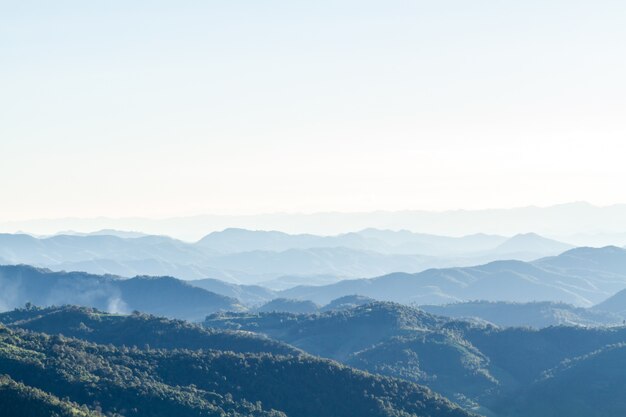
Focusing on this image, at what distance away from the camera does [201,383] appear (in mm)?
158000

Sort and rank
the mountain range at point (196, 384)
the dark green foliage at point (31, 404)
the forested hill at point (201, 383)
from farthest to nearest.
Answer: the forested hill at point (201, 383) < the mountain range at point (196, 384) < the dark green foliage at point (31, 404)

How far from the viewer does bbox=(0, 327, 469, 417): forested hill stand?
470 ft

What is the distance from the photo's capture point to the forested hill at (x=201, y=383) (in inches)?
5645

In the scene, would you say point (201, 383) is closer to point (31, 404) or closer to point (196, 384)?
point (196, 384)

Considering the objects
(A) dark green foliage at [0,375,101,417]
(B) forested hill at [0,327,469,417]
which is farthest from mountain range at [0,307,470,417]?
(A) dark green foliage at [0,375,101,417]

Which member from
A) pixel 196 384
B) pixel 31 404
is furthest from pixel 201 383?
pixel 31 404

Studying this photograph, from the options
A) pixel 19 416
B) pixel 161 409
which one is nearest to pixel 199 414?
pixel 161 409

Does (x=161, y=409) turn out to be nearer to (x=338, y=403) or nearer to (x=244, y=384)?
(x=244, y=384)

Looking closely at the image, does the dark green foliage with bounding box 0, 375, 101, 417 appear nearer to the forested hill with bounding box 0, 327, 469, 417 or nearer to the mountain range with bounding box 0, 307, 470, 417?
the mountain range with bounding box 0, 307, 470, 417

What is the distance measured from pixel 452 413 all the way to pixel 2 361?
222 feet

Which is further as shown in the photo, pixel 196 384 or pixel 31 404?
pixel 196 384

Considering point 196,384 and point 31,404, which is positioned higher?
point 31,404

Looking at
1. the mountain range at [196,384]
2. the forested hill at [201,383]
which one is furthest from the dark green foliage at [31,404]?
the forested hill at [201,383]

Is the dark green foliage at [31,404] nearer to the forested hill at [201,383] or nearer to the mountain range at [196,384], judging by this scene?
the mountain range at [196,384]
